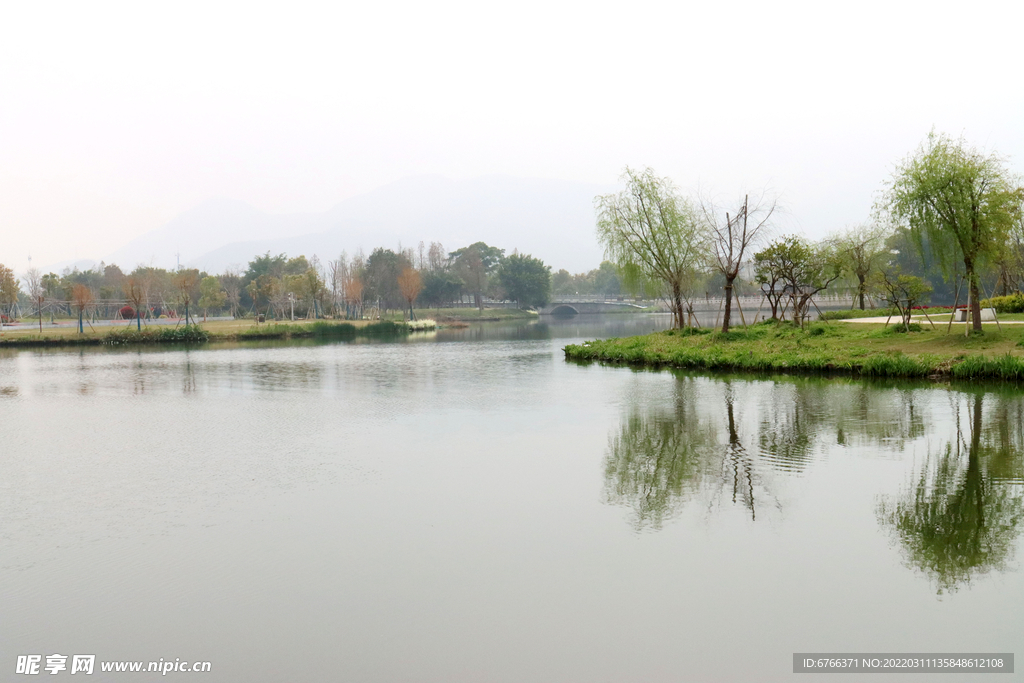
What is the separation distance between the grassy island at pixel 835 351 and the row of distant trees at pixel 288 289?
50.3m

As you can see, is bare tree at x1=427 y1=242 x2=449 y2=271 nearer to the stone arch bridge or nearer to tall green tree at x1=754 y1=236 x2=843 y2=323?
the stone arch bridge

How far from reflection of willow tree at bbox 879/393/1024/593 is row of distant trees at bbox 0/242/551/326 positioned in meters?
64.9

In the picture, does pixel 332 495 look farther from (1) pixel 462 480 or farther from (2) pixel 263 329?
(2) pixel 263 329

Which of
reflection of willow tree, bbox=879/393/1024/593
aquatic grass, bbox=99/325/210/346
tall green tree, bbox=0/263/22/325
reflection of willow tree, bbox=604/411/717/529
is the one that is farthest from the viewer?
tall green tree, bbox=0/263/22/325

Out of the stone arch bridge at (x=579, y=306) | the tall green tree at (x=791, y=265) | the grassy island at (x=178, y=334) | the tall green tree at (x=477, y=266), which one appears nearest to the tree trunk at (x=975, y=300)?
the tall green tree at (x=791, y=265)

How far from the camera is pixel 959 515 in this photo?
29.1 ft

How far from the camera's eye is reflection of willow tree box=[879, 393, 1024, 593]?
24.7 ft

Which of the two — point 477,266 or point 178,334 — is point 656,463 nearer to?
point 178,334

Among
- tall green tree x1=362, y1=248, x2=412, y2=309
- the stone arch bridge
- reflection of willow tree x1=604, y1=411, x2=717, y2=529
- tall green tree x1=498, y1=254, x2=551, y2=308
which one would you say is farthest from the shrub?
the stone arch bridge

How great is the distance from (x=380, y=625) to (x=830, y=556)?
14.8ft

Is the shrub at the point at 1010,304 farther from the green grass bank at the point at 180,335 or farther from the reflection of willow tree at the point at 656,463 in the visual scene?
the green grass bank at the point at 180,335

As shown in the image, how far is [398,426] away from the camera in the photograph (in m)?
16.2

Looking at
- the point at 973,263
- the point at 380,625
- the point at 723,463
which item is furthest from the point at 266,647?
the point at 973,263

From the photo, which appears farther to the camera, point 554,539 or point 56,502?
point 56,502
